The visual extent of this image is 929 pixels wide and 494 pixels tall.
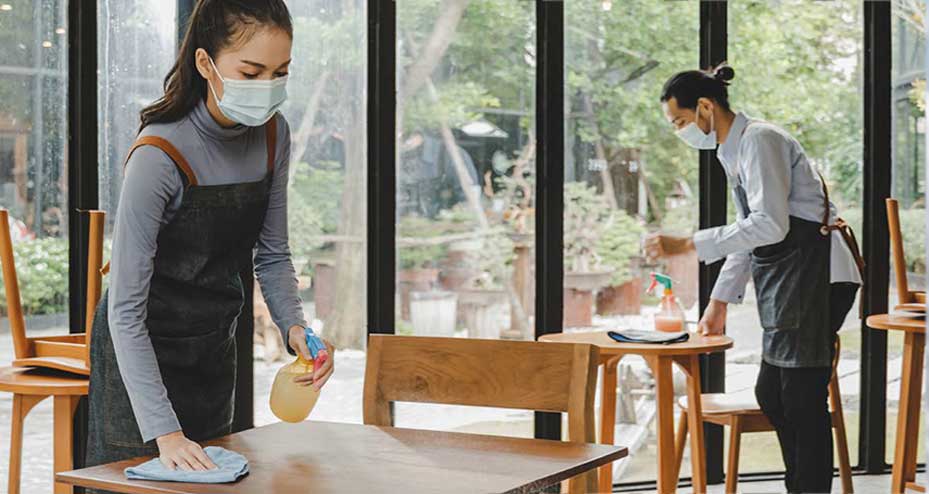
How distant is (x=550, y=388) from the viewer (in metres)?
1.90

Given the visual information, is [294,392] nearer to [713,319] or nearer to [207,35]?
[207,35]

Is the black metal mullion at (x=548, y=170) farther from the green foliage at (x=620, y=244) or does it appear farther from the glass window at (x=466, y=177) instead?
the green foliage at (x=620, y=244)

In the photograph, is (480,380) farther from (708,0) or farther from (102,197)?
(708,0)

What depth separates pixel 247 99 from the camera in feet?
6.02

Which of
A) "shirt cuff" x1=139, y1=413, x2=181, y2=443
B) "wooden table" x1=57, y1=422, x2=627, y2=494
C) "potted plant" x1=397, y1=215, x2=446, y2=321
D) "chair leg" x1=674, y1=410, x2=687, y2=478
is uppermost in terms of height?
"potted plant" x1=397, y1=215, x2=446, y2=321

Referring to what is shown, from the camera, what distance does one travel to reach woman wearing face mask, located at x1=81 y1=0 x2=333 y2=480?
5.69 feet

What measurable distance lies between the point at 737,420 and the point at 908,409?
2.63 feet

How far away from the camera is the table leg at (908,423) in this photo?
3.91m

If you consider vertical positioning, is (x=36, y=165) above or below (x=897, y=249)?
above

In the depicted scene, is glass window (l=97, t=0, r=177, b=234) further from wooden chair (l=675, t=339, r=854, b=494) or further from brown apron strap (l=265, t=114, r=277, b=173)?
wooden chair (l=675, t=339, r=854, b=494)

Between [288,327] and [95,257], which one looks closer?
[288,327]

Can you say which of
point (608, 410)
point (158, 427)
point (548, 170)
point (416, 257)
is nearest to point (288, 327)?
point (158, 427)

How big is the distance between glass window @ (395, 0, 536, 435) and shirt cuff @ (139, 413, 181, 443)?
243cm

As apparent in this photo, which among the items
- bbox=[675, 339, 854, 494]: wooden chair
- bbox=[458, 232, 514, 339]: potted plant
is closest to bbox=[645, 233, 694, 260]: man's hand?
bbox=[458, 232, 514, 339]: potted plant
